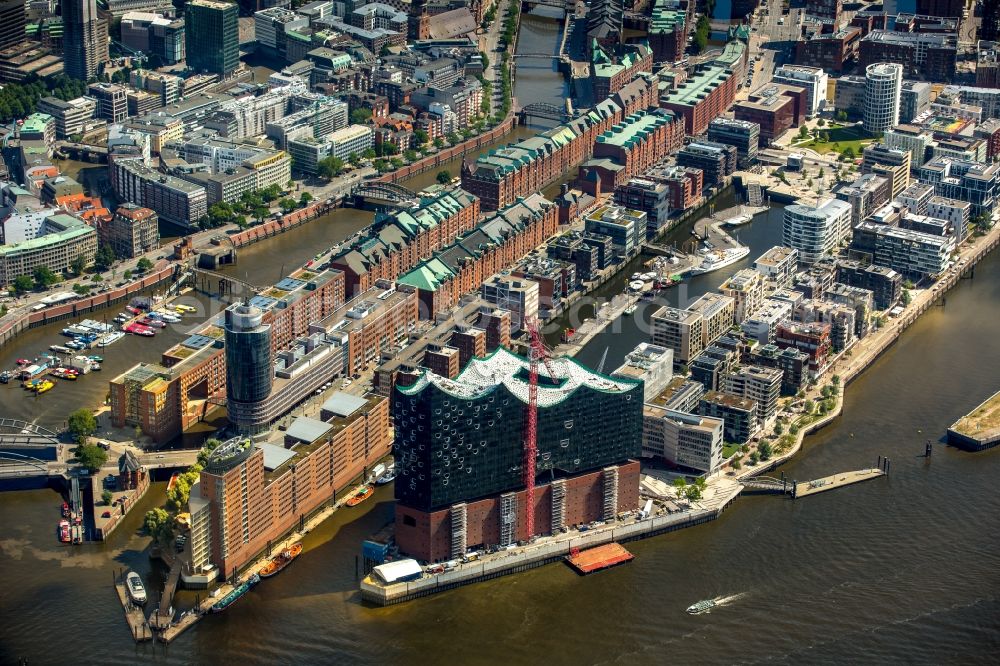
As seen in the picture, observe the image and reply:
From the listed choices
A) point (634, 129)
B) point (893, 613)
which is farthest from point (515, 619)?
point (634, 129)

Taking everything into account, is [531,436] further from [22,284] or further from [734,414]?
[22,284]

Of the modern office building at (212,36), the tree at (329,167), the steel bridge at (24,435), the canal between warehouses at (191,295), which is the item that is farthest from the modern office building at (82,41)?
the steel bridge at (24,435)

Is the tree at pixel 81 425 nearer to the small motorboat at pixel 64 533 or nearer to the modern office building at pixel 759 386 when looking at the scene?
the small motorboat at pixel 64 533

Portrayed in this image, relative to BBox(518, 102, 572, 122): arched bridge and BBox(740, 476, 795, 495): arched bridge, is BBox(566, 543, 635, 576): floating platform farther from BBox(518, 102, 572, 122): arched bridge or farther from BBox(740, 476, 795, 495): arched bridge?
BBox(518, 102, 572, 122): arched bridge

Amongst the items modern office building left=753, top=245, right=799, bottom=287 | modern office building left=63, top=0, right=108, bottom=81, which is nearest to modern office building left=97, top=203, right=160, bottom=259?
modern office building left=63, top=0, right=108, bottom=81

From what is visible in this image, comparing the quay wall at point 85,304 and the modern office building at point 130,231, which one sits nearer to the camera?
the quay wall at point 85,304

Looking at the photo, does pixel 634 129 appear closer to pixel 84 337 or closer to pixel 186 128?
pixel 186 128
